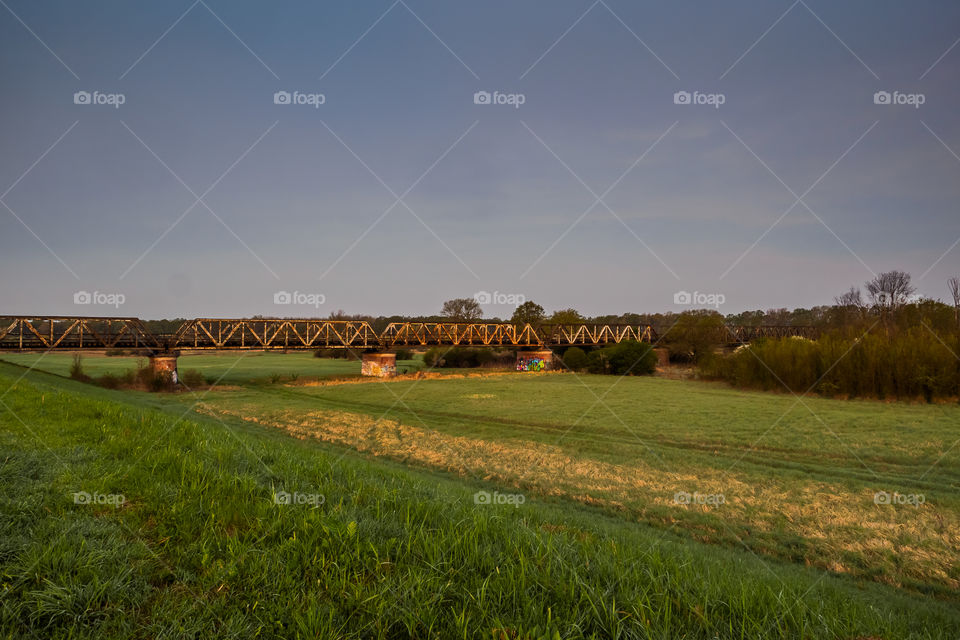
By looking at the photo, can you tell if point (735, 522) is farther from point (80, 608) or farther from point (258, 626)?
point (80, 608)

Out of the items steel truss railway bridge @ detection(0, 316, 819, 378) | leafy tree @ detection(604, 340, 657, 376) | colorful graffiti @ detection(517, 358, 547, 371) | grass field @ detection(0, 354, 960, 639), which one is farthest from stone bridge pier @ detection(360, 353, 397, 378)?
grass field @ detection(0, 354, 960, 639)

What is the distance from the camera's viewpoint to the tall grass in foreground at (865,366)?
26.1 meters

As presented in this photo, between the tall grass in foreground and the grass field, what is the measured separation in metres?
16.3

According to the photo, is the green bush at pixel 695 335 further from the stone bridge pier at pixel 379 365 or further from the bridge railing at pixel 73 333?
the bridge railing at pixel 73 333

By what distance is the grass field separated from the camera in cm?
272

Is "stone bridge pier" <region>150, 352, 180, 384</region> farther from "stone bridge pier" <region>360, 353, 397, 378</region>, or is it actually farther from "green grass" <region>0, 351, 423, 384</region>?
"stone bridge pier" <region>360, 353, 397, 378</region>

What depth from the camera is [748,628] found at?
2.75 meters

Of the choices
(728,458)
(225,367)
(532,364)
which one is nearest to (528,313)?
(532,364)

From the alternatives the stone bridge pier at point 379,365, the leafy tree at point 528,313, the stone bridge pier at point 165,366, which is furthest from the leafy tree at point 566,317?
the stone bridge pier at point 165,366

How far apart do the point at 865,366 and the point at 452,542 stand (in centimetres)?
3376

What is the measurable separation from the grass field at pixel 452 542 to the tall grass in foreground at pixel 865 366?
53.5ft

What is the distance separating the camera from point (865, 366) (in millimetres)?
28391

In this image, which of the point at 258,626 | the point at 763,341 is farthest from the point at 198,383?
the point at 763,341

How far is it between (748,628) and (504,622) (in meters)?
1.40
